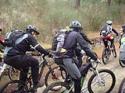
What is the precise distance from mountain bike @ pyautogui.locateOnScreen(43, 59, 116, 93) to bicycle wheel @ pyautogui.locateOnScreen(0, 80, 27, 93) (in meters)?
0.68

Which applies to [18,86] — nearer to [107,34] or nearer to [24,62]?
[24,62]

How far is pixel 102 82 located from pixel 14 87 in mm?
2299

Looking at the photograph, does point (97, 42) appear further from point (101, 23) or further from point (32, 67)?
point (32, 67)

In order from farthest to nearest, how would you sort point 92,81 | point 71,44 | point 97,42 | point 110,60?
point 97,42
point 110,60
point 92,81
point 71,44

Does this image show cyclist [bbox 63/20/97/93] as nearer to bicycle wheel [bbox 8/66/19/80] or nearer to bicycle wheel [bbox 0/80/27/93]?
bicycle wheel [bbox 0/80/27/93]

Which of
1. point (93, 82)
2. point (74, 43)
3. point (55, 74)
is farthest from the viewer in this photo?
point (55, 74)

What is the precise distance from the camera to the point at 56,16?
18.3m

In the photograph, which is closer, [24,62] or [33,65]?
[24,62]

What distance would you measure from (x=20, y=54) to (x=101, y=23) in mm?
13552

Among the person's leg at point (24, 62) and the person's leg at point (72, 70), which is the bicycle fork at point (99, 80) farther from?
the person's leg at point (24, 62)

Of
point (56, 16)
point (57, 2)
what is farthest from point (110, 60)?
point (57, 2)

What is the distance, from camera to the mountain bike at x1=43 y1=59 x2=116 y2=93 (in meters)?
8.02

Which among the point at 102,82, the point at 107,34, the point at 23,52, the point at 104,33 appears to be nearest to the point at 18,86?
the point at 23,52

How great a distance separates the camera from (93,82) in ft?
29.9
